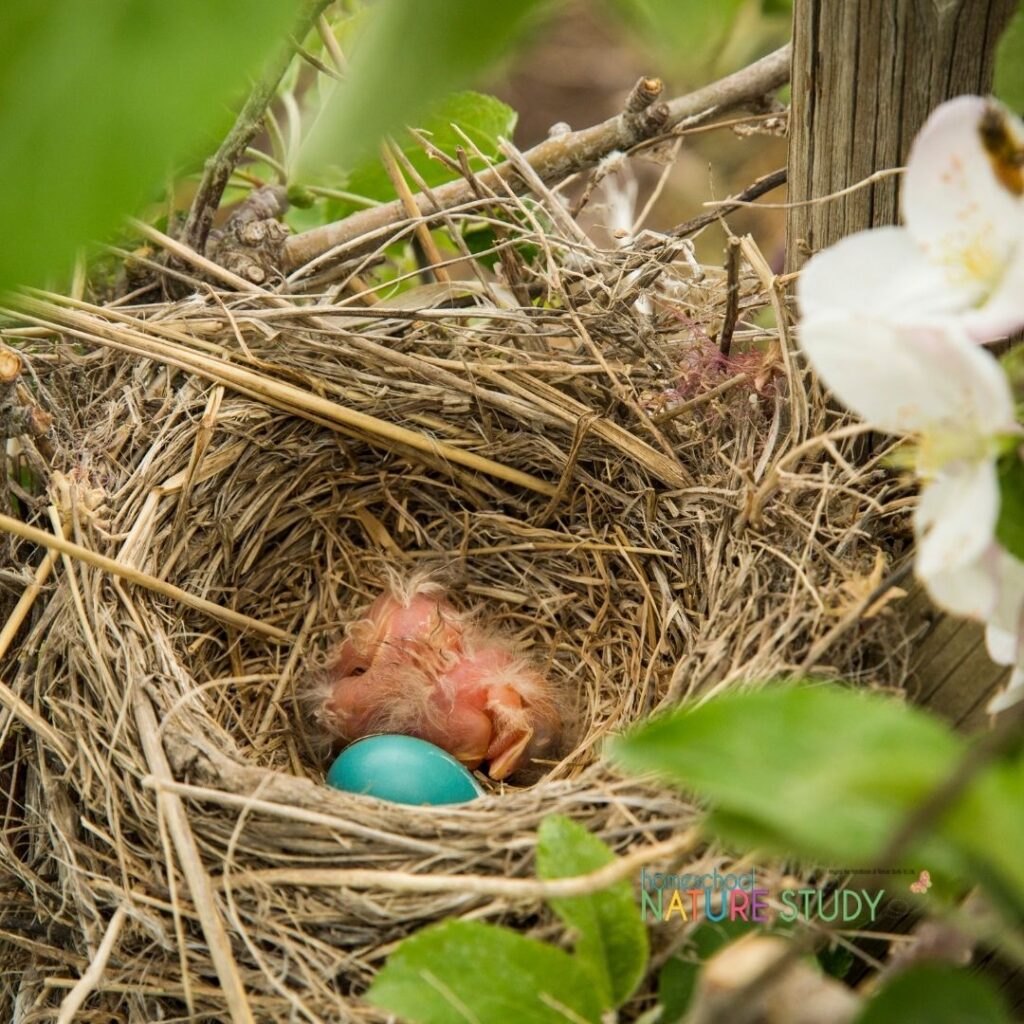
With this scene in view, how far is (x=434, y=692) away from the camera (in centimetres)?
145

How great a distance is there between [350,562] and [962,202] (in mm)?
1080

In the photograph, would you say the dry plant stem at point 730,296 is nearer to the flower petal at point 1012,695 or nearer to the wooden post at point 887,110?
the wooden post at point 887,110

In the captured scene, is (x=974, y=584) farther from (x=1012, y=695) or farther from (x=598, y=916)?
(x=598, y=916)

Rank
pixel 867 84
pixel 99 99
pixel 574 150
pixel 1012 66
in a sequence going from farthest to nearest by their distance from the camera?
pixel 574 150 → pixel 867 84 → pixel 1012 66 → pixel 99 99

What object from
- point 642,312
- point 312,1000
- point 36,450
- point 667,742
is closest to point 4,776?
point 36,450

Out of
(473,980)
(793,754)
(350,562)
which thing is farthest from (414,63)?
(350,562)

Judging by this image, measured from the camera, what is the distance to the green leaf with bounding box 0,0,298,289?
0.65 ft

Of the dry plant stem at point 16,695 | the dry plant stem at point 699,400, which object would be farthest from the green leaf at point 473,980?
the dry plant stem at point 699,400

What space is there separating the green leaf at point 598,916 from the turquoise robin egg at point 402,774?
0.52 meters

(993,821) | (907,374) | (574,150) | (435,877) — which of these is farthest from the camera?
(574,150)

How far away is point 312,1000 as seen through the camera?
888 mm

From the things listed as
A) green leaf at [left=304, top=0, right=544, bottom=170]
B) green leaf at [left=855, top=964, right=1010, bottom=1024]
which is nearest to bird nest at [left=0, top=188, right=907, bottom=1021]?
green leaf at [left=855, top=964, right=1010, bottom=1024]

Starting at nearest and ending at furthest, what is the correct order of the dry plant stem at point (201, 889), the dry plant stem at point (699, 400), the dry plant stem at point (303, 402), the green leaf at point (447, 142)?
the dry plant stem at point (201, 889) → the dry plant stem at point (699, 400) → the dry plant stem at point (303, 402) → the green leaf at point (447, 142)

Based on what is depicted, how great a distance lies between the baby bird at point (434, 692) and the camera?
4.71ft
